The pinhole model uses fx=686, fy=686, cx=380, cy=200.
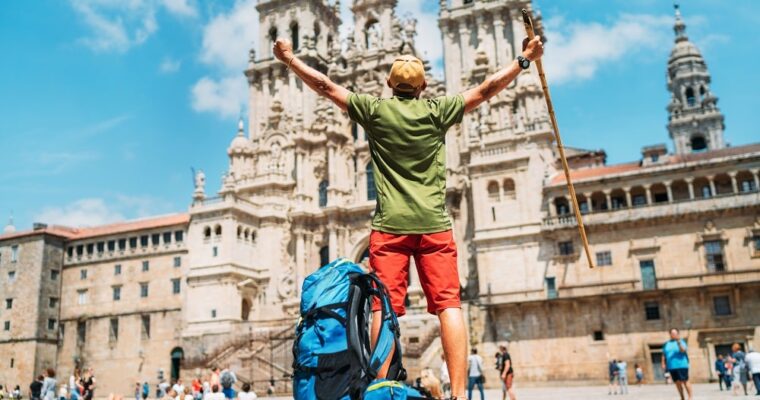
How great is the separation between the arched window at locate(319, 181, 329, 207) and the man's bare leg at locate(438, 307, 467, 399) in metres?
47.8

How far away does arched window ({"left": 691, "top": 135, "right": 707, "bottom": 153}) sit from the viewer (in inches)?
2982

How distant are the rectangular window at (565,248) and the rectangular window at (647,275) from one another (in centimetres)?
385

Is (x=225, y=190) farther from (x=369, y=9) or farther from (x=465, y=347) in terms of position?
(x=465, y=347)

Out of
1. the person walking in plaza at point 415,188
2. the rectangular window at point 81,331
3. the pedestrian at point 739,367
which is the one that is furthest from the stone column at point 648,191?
the rectangular window at point 81,331

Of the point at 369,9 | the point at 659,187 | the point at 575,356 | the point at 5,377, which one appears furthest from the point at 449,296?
the point at 5,377

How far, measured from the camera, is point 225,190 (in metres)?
48.7

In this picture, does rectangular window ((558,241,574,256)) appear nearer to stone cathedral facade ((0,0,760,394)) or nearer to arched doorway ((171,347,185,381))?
stone cathedral facade ((0,0,760,394))

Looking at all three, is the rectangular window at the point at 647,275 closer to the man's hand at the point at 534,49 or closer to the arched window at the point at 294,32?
the arched window at the point at 294,32

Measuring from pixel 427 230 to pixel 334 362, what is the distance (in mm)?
1328

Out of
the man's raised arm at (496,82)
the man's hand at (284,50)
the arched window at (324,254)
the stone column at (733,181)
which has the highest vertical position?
the stone column at (733,181)

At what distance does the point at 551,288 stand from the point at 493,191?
7085mm

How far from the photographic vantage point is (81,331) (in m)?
54.0

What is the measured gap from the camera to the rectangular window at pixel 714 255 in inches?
1431

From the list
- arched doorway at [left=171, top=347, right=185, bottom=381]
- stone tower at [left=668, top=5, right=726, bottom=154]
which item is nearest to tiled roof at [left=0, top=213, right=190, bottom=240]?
arched doorway at [left=171, top=347, right=185, bottom=381]
